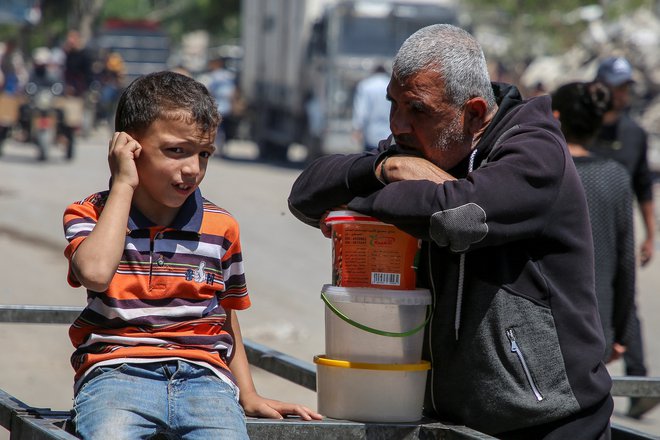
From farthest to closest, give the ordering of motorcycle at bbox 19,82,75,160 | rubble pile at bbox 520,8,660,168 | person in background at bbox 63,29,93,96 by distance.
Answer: rubble pile at bbox 520,8,660,168 → person in background at bbox 63,29,93,96 → motorcycle at bbox 19,82,75,160

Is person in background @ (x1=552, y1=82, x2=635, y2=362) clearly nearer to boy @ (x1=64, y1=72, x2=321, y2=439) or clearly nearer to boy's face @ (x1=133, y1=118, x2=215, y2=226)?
boy @ (x1=64, y1=72, x2=321, y2=439)

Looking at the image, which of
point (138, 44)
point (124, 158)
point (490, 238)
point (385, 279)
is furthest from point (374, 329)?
point (138, 44)

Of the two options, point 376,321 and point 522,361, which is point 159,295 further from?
point 522,361

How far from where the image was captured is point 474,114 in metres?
2.99

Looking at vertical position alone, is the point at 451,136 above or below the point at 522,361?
above

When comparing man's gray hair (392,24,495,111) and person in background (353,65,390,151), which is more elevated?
man's gray hair (392,24,495,111)

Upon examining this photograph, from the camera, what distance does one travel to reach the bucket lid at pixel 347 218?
2.99 m

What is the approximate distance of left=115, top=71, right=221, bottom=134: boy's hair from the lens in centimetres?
303

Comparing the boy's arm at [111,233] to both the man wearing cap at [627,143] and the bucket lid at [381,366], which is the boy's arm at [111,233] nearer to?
the bucket lid at [381,366]

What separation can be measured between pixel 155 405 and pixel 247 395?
1.53ft

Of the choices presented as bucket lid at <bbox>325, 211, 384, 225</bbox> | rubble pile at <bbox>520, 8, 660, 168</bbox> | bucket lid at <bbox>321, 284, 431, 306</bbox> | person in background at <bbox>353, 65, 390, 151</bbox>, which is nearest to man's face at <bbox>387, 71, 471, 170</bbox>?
bucket lid at <bbox>325, 211, 384, 225</bbox>

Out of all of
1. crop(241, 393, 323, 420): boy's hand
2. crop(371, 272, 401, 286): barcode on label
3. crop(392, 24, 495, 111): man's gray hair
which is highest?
crop(392, 24, 495, 111): man's gray hair

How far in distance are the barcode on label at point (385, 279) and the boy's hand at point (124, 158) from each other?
2.12 ft

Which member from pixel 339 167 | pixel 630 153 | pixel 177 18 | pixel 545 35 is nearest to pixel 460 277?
pixel 339 167
